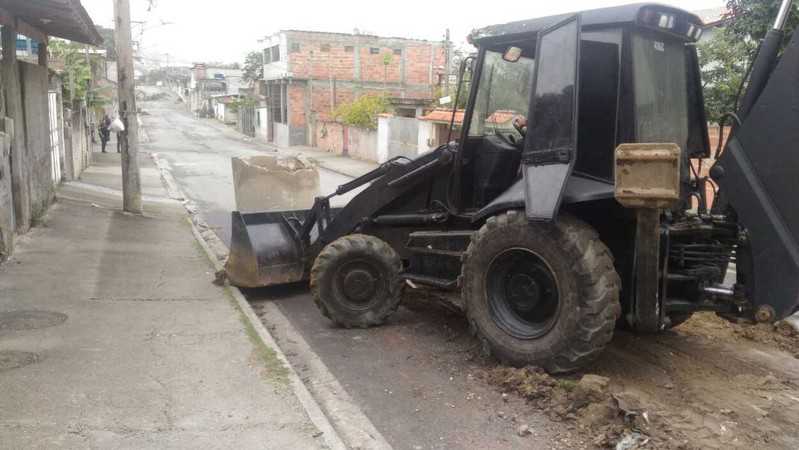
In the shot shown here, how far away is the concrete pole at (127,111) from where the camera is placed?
13469 mm

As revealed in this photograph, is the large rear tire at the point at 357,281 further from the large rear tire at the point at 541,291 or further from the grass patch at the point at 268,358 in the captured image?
the large rear tire at the point at 541,291

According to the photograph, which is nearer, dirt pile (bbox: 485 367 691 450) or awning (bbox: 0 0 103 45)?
dirt pile (bbox: 485 367 691 450)

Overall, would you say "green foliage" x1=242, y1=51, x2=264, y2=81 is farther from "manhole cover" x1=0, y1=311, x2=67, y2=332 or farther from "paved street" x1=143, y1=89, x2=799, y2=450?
"paved street" x1=143, y1=89, x2=799, y2=450

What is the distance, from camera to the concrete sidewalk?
13.6 feet

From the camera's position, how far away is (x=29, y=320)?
6312 millimetres

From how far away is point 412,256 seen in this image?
6730mm

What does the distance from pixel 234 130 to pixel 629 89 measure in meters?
61.9

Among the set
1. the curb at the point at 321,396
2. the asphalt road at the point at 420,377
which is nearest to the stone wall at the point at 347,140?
the asphalt road at the point at 420,377

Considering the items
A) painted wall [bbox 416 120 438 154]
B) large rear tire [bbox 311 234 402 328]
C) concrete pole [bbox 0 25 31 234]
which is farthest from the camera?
painted wall [bbox 416 120 438 154]

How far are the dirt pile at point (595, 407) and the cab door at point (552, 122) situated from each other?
1.19m

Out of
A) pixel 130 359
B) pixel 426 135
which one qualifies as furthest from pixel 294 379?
pixel 426 135

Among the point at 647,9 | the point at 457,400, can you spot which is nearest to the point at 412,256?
the point at 457,400

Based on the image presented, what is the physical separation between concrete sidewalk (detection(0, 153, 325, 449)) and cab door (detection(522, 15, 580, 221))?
89.2 inches

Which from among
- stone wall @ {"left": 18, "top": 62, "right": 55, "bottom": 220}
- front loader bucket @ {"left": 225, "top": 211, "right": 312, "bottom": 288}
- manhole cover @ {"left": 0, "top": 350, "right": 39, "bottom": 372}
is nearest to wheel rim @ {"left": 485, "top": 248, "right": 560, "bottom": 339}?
front loader bucket @ {"left": 225, "top": 211, "right": 312, "bottom": 288}
